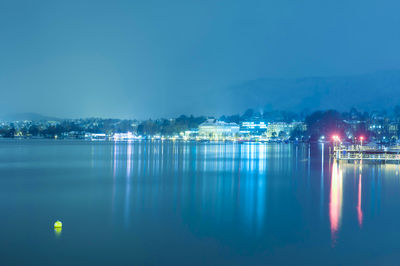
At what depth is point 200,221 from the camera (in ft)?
59.5

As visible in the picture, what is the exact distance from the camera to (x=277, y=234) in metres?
16.3

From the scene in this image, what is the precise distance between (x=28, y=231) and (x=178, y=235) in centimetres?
503

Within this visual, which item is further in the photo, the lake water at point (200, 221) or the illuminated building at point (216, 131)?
the illuminated building at point (216, 131)

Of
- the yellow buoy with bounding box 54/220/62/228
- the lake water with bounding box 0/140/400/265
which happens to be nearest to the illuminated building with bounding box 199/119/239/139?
the lake water with bounding box 0/140/400/265

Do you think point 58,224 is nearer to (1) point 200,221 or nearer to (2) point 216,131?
(1) point 200,221

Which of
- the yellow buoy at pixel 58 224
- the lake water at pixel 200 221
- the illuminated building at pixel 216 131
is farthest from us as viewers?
the illuminated building at pixel 216 131

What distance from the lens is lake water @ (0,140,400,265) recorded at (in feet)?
44.9

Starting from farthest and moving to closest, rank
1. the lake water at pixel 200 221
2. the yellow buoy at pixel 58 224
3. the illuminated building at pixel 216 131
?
the illuminated building at pixel 216 131 → the yellow buoy at pixel 58 224 → the lake water at pixel 200 221

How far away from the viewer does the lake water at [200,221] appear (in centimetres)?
1368

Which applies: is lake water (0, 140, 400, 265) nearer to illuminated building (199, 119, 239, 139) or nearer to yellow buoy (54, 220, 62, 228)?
yellow buoy (54, 220, 62, 228)

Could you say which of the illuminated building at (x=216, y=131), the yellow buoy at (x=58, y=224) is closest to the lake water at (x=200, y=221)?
the yellow buoy at (x=58, y=224)

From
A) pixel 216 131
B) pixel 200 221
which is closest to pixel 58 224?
pixel 200 221

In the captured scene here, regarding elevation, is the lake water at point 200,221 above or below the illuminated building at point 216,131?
below

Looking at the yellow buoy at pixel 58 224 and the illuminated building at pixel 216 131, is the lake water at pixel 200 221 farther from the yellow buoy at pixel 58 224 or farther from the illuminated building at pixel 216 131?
the illuminated building at pixel 216 131
